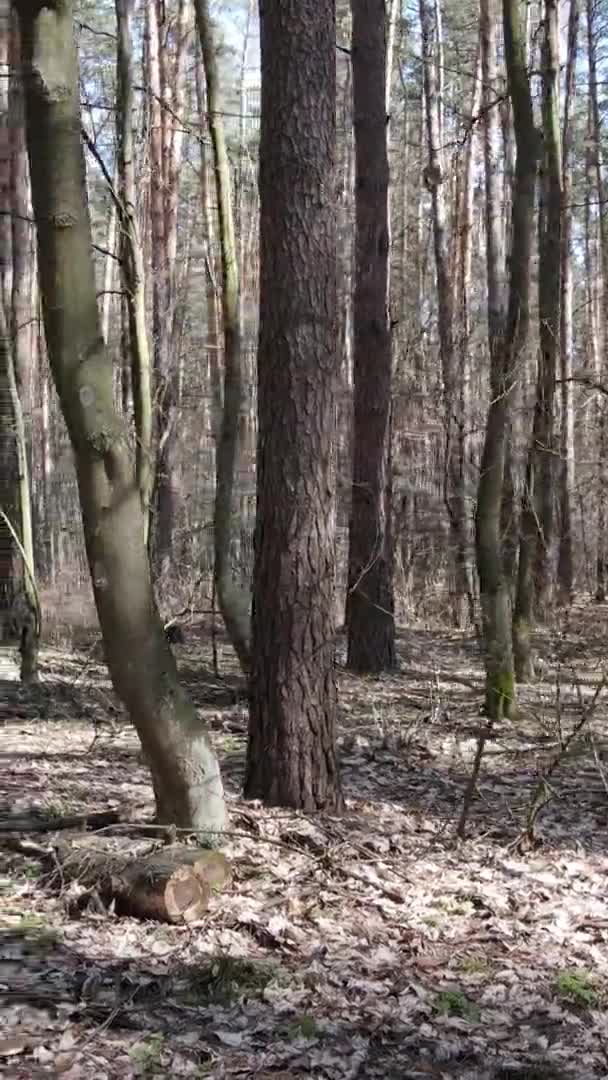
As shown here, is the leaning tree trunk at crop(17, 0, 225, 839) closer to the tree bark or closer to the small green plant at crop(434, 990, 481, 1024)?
the small green plant at crop(434, 990, 481, 1024)

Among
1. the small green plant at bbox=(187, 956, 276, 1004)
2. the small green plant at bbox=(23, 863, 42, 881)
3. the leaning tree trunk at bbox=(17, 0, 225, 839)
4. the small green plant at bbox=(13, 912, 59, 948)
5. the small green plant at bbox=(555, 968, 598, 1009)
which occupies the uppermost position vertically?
the leaning tree trunk at bbox=(17, 0, 225, 839)

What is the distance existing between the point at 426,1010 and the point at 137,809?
6.76 feet

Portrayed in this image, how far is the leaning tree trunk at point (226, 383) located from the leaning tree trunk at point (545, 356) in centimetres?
251

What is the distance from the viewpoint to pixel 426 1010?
12.7 ft

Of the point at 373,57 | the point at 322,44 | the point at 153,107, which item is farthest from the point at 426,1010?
the point at 153,107

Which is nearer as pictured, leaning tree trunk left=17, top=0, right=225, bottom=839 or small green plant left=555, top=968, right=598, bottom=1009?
small green plant left=555, top=968, right=598, bottom=1009

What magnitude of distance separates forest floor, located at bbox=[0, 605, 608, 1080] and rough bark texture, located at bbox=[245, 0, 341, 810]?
0.35 m

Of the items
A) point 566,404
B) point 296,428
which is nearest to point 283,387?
point 296,428

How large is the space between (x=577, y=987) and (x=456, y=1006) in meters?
0.52

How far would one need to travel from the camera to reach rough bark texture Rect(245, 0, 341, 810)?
18.2ft

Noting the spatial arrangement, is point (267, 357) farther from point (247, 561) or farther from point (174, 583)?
point (247, 561)

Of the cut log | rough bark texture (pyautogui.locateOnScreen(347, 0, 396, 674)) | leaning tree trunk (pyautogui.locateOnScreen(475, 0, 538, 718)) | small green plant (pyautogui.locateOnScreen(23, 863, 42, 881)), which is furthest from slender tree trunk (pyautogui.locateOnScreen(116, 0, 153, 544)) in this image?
the cut log

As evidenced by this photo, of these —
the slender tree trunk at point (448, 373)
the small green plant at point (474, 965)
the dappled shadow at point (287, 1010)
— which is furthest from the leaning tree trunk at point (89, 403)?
the slender tree trunk at point (448, 373)

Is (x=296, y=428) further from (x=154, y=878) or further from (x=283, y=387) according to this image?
(x=154, y=878)
